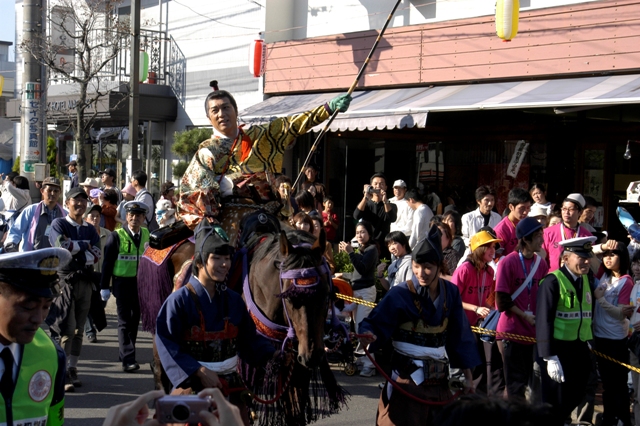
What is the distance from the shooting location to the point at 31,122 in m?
13.9

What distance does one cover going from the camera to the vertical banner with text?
45.4 ft

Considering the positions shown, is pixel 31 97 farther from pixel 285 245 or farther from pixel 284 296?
pixel 284 296

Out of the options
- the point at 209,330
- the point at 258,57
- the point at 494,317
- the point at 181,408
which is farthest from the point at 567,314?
the point at 258,57

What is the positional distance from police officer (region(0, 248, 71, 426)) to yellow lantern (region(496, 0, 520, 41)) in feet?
30.2

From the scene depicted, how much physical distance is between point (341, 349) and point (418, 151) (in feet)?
35.3

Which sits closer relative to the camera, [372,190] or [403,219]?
[403,219]

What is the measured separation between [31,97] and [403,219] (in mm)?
7102

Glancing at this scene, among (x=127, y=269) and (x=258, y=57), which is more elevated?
(x=258, y=57)

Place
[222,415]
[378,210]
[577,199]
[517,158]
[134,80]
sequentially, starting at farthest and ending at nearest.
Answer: [134,80] → [517,158] → [378,210] → [577,199] → [222,415]

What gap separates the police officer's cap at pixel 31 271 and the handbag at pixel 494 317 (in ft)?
15.9

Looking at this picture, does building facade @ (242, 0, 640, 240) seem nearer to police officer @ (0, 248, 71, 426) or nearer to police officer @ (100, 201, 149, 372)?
police officer @ (100, 201, 149, 372)

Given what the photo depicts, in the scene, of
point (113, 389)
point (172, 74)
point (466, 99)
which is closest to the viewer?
point (113, 389)

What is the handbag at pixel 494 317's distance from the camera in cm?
689

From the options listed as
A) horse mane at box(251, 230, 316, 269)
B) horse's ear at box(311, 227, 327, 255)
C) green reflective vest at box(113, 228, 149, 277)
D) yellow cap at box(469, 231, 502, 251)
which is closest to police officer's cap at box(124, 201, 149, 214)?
green reflective vest at box(113, 228, 149, 277)
